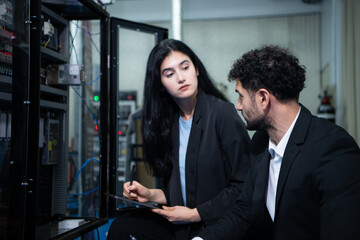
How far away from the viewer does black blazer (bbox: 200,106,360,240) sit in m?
0.90

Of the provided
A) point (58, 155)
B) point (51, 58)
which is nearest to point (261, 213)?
point (58, 155)

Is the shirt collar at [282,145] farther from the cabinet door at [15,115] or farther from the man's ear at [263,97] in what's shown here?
the cabinet door at [15,115]

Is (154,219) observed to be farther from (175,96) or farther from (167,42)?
(167,42)

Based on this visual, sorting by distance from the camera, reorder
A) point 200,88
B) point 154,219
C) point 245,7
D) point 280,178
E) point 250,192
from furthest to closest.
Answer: point 245,7 → point 200,88 → point 154,219 → point 250,192 → point 280,178

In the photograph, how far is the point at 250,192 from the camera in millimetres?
1310

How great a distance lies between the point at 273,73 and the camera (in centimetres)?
114

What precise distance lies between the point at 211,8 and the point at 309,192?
495cm

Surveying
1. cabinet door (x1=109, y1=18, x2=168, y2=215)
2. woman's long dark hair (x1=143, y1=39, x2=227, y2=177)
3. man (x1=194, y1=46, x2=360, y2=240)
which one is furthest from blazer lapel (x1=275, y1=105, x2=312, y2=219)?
cabinet door (x1=109, y1=18, x2=168, y2=215)

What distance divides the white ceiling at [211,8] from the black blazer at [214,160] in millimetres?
3816

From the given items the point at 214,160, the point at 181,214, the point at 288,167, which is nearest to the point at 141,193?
the point at 181,214

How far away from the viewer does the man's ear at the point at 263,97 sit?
1.14m

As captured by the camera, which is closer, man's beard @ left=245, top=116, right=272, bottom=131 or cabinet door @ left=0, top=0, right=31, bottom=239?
man's beard @ left=245, top=116, right=272, bottom=131

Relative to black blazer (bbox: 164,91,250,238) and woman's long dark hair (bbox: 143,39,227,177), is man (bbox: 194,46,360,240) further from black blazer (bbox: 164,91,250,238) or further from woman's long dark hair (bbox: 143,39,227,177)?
woman's long dark hair (bbox: 143,39,227,177)

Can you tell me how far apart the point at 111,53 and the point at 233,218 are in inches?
48.6
